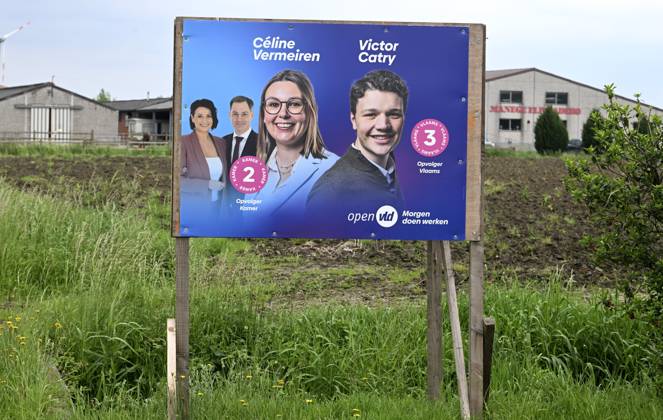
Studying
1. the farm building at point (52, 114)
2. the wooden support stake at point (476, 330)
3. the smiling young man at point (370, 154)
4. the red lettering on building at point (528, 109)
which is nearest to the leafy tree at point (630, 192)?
the wooden support stake at point (476, 330)

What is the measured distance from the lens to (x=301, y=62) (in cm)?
517

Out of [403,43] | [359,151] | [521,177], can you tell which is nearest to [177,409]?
[359,151]

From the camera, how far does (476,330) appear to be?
5324mm

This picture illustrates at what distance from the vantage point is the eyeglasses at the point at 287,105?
5.19 meters

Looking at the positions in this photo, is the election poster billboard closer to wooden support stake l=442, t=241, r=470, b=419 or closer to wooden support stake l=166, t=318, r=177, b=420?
wooden support stake l=442, t=241, r=470, b=419

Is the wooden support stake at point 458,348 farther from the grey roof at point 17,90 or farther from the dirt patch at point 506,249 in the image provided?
the grey roof at point 17,90

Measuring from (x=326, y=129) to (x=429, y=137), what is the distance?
0.61 metres

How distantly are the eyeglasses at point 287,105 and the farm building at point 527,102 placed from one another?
77877 millimetres

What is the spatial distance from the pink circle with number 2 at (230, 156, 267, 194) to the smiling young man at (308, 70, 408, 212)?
0.36 meters

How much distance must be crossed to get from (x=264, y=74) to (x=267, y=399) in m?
1.91

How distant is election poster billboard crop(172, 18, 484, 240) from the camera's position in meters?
5.13

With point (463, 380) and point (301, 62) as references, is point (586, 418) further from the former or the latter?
point (301, 62)

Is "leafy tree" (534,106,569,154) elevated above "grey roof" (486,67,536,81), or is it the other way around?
"grey roof" (486,67,536,81)

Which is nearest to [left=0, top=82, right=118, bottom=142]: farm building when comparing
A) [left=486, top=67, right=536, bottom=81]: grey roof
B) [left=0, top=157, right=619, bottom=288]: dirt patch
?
[left=486, top=67, right=536, bottom=81]: grey roof
